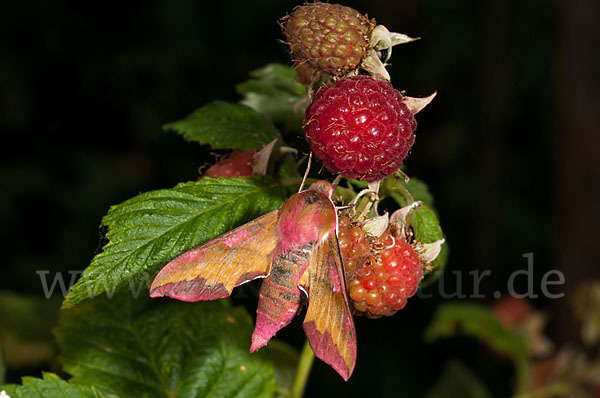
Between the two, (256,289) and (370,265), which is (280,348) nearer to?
(256,289)

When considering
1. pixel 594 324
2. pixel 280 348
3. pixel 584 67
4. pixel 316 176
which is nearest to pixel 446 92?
pixel 584 67

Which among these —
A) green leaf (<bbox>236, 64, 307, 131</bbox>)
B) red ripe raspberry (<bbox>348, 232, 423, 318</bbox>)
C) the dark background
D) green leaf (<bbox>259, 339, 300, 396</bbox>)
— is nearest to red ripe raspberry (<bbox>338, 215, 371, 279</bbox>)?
red ripe raspberry (<bbox>348, 232, 423, 318</bbox>)

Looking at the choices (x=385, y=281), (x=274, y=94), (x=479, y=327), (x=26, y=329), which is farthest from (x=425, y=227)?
(x=26, y=329)

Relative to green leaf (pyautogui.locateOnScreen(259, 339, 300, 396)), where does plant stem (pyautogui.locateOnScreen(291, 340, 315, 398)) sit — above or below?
above

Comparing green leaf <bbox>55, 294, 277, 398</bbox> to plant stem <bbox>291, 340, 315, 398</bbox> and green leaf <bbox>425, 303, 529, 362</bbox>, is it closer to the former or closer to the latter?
plant stem <bbox>291, 340, 315, 398</bbox>

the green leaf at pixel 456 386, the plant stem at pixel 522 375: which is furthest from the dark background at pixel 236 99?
the plant stem at pixel 522 375

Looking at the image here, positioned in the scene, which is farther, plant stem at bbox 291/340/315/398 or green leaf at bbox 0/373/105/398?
plant stem at bbox 291/340/315/398

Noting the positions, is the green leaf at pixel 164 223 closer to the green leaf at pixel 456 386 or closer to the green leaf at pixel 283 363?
the green leaf at pixel 283 363

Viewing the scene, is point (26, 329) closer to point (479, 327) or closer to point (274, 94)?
→ point (274, 94)
